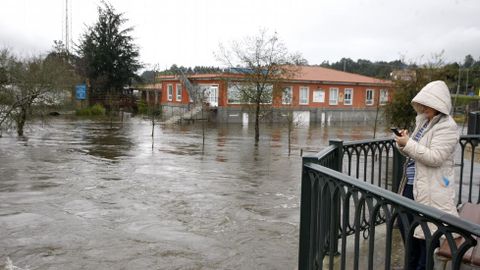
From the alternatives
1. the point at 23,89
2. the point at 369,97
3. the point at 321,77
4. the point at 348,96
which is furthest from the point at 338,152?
the point at 369,97

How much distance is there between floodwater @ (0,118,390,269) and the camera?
538cm

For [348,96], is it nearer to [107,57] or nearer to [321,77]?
[321,77]

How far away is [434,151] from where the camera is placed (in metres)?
3.26

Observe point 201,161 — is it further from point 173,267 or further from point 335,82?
point 335,82

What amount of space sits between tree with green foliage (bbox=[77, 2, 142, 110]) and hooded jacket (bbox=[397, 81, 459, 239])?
50425 mm

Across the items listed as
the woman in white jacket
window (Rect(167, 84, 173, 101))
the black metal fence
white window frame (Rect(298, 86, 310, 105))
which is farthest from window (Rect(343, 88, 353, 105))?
the woman in white jacket

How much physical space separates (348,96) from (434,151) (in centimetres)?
4638

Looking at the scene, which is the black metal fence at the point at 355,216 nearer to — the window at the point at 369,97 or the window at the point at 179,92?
the window at the point at 179,92

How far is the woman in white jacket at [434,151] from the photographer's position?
327 centimetres

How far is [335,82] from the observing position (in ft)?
153

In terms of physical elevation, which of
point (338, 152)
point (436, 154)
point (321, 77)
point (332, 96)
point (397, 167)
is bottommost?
point (397, 167)

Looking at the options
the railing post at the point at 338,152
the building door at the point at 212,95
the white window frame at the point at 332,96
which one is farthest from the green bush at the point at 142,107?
the railing post at the point at 338,152

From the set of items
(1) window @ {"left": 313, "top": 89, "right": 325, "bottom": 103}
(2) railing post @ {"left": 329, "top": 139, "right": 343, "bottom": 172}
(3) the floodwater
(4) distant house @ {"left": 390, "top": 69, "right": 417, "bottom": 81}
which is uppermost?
(4) distant house @ {"left": 390, "top": 69, "right": 417, "bottom": 81}

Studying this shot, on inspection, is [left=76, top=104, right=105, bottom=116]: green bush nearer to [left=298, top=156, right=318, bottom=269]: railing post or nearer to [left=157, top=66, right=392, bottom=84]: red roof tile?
[left=157, top=66, right=392, bottom=84]: red roof tile
